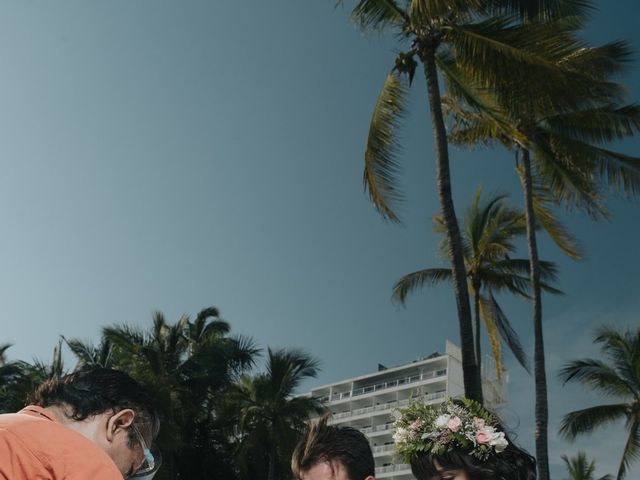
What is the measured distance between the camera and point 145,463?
243cm

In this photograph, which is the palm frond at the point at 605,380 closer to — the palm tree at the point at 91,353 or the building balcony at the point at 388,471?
the palm tree at the point at 91,353

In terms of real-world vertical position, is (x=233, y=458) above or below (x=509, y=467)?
above

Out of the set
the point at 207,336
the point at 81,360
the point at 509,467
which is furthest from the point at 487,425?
the point at 207,336

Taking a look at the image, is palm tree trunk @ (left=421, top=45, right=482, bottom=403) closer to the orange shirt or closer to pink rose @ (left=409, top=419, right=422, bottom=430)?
pink rose @ (left=409, top=419, right=422, bottom=430)

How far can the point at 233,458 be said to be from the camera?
2892cm

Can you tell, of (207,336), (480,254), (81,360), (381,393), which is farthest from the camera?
(381,393)

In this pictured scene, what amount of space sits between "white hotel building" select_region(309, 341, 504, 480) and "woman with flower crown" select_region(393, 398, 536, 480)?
2415 inches

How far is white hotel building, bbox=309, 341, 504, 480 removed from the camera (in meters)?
66.9

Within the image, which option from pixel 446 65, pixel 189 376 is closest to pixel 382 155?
pixel 446 65

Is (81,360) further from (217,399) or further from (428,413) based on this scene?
(428,413)

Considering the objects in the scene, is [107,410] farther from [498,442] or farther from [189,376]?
[189,376]

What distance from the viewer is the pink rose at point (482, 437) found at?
11.0 ft

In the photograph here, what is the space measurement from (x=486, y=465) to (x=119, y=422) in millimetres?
1770

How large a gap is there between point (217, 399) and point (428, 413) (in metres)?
26.5
